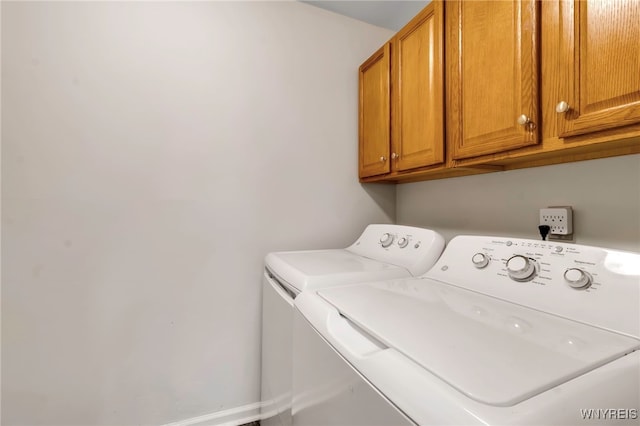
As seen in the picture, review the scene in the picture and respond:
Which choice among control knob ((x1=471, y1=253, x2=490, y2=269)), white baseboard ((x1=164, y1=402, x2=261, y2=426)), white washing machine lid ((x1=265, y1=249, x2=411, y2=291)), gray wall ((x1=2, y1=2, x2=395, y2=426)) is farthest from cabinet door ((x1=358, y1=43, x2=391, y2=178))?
white baseboard ((x1=164, y1=402, x2=261, y2=426))

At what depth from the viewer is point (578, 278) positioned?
0.73 m

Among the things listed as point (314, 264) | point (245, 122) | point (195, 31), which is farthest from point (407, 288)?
point (195, 31)

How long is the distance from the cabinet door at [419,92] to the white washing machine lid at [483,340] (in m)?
0.65

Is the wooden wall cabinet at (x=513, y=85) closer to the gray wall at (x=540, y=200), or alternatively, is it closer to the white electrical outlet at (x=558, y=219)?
the gray wall at (x=540, y=200)

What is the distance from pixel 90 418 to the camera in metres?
1.25

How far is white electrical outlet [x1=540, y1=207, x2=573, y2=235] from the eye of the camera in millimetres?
998

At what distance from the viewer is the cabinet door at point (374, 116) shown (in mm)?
1509

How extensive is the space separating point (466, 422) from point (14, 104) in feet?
5.86

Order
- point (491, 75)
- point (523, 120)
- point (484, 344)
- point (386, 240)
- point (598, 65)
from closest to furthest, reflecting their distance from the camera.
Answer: point (484, 344) < point (598, 65) < point (523, 120) < point (491, 75) < point (386, 240)

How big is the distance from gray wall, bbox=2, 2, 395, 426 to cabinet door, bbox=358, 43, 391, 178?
155 mm

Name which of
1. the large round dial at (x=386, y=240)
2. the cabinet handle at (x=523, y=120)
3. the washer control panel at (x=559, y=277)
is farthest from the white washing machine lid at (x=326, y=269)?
the cabinet handle at (x=523, y=120)

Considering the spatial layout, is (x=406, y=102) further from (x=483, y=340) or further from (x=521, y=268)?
(x=483, y=340)

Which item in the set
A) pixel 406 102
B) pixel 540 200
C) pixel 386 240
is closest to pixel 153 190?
pixel 386 240

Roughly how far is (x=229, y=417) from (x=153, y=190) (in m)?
1.21
